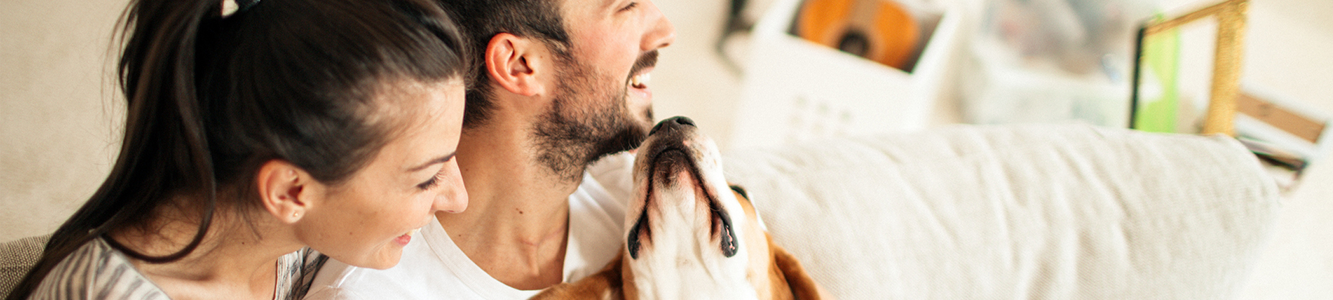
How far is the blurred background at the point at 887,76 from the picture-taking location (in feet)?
4.03

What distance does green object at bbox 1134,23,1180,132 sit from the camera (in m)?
1.87

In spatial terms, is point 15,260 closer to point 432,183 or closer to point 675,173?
point 432,183

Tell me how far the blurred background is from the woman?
2.40 ft

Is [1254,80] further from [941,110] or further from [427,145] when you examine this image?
[427,145]

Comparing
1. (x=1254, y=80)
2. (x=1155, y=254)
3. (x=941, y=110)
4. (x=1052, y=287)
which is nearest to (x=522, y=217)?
(x=1052, y=287)

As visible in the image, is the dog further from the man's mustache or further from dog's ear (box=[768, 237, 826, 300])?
the man's mustache

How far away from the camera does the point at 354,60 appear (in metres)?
0.55

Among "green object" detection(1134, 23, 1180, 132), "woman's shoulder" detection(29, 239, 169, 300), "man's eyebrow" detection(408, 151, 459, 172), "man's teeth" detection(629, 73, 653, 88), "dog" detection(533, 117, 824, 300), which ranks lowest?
"green object" detection(1134, 23, 1180, 132)

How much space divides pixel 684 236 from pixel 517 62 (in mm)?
284

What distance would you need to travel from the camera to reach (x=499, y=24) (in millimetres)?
785

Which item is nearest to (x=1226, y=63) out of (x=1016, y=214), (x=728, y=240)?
(x=1016, y=214)

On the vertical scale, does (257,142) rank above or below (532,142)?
above

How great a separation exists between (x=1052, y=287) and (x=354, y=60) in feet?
3.21

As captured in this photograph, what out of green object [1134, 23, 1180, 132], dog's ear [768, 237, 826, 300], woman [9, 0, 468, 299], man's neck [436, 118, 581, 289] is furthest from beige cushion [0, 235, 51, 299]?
green object [1134, 23, 1180, 132]
